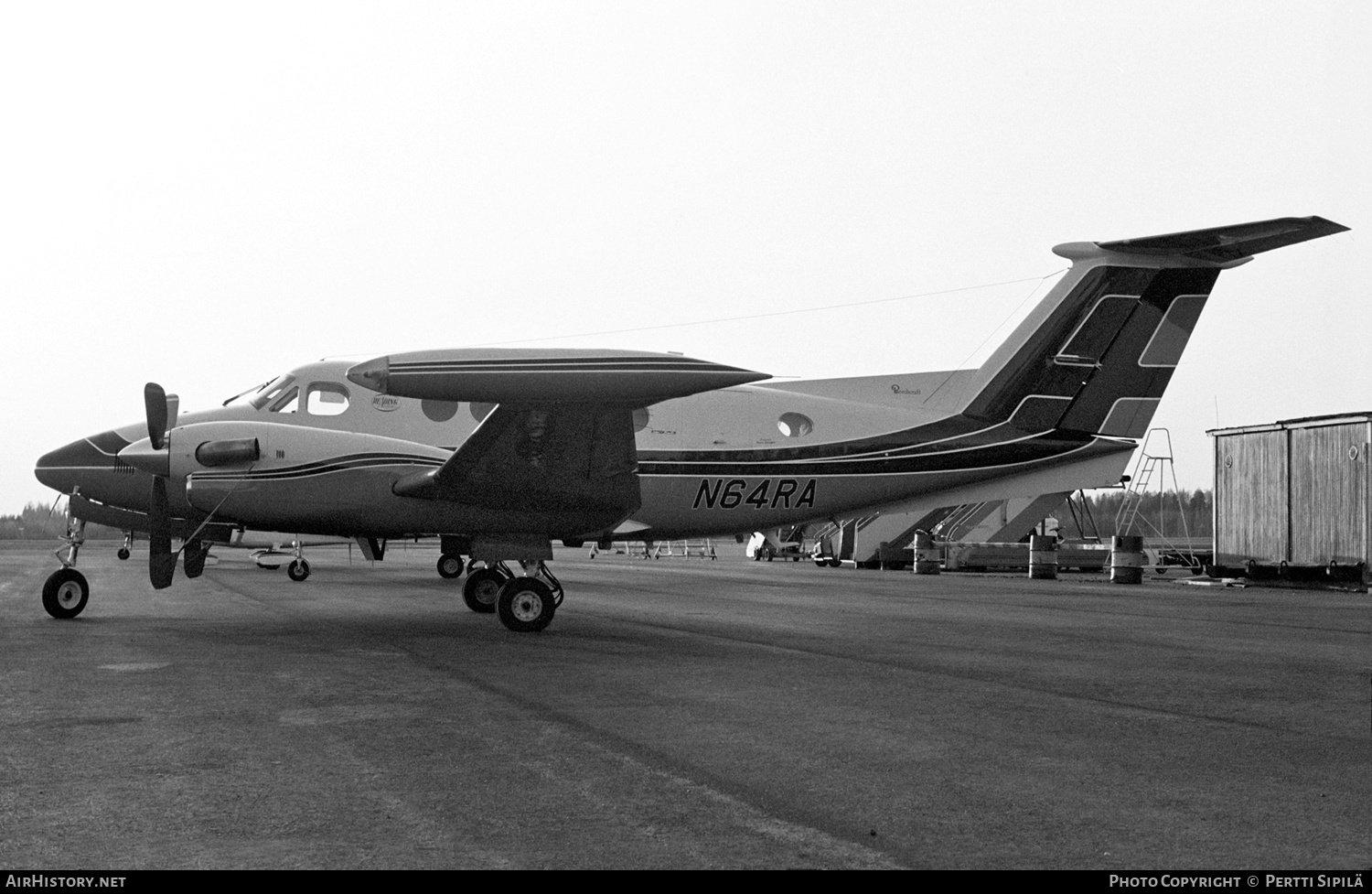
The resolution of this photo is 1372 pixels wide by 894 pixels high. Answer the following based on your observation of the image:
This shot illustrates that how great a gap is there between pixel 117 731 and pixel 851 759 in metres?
3.83

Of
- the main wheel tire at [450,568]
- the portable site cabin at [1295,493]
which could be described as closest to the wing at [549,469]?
the main wheel tire at [450,568]

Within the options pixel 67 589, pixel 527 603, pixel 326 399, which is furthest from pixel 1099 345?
pixel 67 589

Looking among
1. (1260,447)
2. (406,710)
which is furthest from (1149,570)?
(406,710)

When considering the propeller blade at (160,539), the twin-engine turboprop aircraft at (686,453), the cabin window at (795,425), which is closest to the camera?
the propeller blade at (160,539)

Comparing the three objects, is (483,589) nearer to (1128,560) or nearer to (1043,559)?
(1128,560)

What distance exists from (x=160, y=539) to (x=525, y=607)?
12.5ft

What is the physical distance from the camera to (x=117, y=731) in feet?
20.0

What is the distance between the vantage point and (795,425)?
1511 cm

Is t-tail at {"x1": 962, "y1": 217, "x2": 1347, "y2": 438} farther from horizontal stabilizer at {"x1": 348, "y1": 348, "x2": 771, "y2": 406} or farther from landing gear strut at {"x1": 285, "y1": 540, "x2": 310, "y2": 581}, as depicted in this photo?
landing gear strut at {"x1": 285, "y1": 540, "x2": 310, "y2": 581}

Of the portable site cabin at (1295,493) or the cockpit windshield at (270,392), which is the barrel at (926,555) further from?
the cockpit windshield at (270,392)

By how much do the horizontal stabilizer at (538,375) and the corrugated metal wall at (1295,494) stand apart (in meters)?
19.8

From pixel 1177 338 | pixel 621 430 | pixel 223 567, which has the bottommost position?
pixel 223 567

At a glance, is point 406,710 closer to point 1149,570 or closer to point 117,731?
point 117,731

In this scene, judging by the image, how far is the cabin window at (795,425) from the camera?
1502 centimetres
